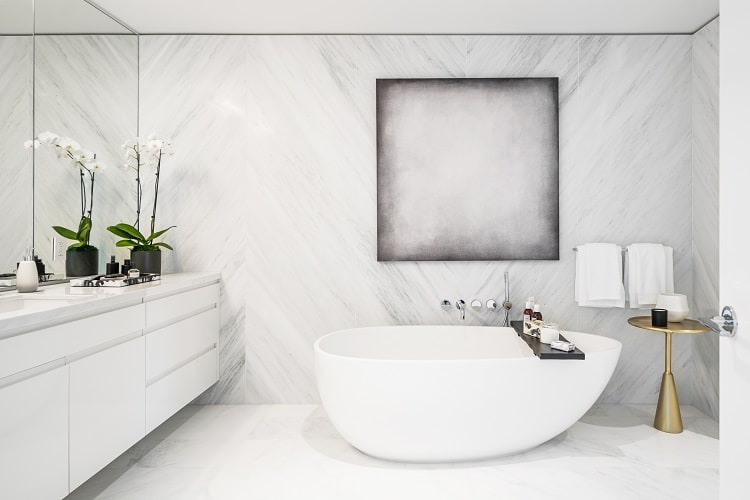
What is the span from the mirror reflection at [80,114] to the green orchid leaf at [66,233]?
18 millimetres

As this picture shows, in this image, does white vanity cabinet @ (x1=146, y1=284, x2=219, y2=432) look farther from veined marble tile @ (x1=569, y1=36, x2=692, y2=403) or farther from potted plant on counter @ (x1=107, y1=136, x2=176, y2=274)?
veined marble tile @ (x1=569, y1=36, x2=692, y2=403)

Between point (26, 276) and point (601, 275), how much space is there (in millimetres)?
3163

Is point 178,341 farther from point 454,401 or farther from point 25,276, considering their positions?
point 454,401

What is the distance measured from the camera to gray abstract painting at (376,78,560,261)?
3162mm

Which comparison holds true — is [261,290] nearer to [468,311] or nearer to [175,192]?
[175,192]

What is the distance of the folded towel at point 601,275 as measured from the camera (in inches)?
120

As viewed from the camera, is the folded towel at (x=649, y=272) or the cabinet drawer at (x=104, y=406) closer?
the cabinet drawer at (x=104, y=406)

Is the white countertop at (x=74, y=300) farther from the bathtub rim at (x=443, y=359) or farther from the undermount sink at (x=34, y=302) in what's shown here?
the bathtub rim at (x=443, y=359)

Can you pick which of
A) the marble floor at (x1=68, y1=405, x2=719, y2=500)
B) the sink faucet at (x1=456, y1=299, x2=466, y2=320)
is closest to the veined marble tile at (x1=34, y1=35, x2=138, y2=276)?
the marble floor at (x1=68, y1=405, x2=719, y2=500)

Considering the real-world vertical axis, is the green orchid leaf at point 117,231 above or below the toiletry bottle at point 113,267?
above

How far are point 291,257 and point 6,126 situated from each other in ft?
5.43

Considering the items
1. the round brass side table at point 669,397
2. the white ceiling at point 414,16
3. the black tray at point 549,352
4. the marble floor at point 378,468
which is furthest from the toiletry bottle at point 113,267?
the round brass side table at point 669,397

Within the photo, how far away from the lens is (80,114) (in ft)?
9.01

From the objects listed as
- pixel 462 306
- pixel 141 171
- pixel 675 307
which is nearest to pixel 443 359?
pixel 462 306
